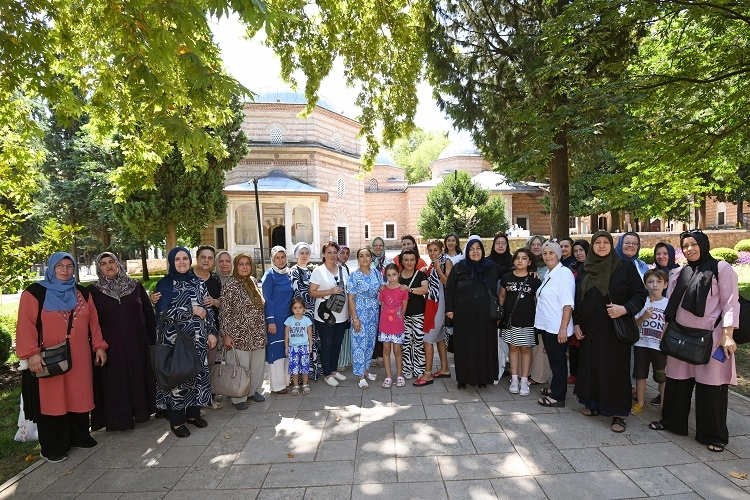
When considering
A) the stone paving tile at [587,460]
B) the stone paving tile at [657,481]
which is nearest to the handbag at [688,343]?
the stone paving tile at [657,481]

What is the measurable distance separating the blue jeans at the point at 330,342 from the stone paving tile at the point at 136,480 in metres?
2.32

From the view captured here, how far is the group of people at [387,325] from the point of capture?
147 inches

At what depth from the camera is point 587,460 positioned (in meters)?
3.45

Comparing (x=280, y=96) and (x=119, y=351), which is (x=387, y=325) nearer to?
(x=119, y=351)

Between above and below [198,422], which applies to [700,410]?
above

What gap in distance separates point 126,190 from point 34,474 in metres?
5.48

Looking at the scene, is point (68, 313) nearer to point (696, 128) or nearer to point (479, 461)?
point (479, 461)

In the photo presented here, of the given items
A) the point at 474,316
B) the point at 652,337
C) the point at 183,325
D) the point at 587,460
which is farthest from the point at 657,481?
the point at 183,325

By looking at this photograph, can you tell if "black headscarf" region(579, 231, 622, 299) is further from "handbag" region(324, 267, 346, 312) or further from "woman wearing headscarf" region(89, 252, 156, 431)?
"woman wearing headscarf" region(89, 252, 156, 431)

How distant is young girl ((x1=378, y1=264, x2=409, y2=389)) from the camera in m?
5.23

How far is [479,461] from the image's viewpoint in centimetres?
347

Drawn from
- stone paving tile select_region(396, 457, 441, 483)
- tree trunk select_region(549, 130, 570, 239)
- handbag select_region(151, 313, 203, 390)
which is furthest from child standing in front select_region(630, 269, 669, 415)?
tree trunk select_region(549, 130, 570, 239)

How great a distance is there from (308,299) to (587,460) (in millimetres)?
3599

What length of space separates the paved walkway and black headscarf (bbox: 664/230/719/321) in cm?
125
